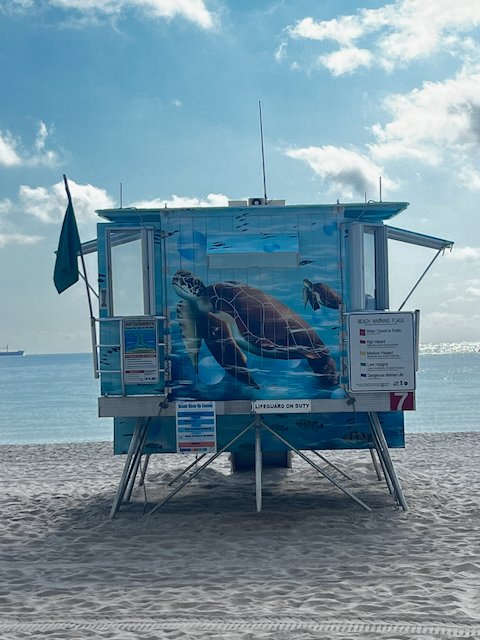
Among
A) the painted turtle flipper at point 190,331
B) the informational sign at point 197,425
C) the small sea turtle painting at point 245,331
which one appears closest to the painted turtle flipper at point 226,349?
→ the small sea turtle painting at point 245,331

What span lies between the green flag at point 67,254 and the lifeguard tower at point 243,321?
34 cm

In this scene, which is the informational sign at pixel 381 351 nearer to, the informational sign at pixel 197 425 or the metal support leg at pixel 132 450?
the informational sign at pixel 197 425

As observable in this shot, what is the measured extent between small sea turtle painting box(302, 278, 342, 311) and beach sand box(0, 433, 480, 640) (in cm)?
259

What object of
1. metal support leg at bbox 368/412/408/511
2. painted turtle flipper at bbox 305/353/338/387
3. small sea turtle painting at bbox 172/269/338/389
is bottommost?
metal support leg at bbox 368/412/408/511

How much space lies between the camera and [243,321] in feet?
34.7

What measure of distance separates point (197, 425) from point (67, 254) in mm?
2661

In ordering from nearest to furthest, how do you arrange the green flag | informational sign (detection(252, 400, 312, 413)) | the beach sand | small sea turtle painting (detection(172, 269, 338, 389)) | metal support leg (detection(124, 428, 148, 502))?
the beach sand < informational sign (detection(252, 400, 312, 413)) < small sea turtle painting (detection(172, 269, 338, 389)) < the green flag < metal support leg (detection(124, 428, 148, 502))

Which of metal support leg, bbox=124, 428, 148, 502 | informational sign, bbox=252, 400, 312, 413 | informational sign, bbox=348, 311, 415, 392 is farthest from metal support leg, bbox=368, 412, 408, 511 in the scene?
metal support leg, bbox=124, 428, 148, 502

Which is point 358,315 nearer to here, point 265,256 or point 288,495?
point 265,256

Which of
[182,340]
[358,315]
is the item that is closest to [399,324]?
[358,315]

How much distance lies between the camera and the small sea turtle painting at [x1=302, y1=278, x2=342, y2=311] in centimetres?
1061

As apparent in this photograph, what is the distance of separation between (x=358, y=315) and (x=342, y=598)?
3.99 metres

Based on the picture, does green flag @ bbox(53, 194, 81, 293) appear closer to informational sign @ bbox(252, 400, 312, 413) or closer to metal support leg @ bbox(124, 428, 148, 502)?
metal support leg @ bbox(124, 428, 148, 502)

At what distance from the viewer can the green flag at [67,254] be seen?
1078 cm
